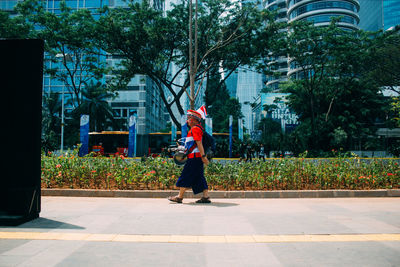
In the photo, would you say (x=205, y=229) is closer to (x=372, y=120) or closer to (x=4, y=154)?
(x=4, y=154)

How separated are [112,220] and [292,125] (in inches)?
1899

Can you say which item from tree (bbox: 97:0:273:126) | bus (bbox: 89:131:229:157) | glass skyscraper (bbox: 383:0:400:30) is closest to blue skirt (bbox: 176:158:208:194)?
tree (bbox: 97:0:273:126)

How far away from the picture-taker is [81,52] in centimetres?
2900

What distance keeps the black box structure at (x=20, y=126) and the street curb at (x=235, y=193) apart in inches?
111

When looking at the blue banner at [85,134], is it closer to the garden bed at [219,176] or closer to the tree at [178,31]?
the tree at [178,31]

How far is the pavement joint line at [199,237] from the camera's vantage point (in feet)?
13.1

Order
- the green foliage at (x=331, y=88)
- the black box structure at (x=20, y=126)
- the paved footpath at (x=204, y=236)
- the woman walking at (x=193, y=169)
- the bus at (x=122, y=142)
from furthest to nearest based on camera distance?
the bus at (x=122, y=142) < the green foliage at (x=331, y=88) < the woman walking at (x=193, y=169) < the black box structure at (x=20, y=126) < the paved footpath at (x=204, y=236)

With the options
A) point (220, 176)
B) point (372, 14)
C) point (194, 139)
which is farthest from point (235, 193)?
point (372, 14)

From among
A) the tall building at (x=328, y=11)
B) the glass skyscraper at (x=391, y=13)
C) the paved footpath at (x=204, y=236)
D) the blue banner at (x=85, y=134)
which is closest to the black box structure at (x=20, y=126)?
the paved footpath at (x=204, y=236)

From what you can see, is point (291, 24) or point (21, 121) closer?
point (21, 121)

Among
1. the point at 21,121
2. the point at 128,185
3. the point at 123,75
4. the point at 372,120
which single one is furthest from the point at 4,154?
the point at 372,120

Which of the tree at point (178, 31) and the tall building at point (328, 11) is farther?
the tall building at point (328, 11)

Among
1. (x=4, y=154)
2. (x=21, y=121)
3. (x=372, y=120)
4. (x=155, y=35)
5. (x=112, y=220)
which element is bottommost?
(x=112, y=220)

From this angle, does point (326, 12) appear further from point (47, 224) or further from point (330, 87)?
point (47, 224)
